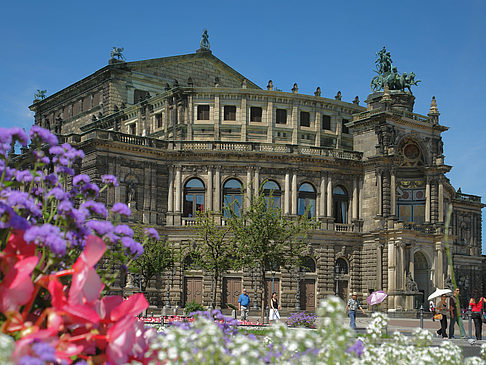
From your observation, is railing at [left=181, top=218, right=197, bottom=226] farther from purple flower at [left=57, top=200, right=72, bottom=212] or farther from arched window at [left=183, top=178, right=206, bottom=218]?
purple flower at [left=57, top=200, right=72, bottom=212]

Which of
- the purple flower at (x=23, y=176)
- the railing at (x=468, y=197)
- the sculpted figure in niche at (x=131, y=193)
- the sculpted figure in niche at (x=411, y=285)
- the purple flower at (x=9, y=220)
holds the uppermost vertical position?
the railing at (x=468, y=197)

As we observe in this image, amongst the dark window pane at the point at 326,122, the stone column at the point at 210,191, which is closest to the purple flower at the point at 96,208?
the stone column at the point at 210,191

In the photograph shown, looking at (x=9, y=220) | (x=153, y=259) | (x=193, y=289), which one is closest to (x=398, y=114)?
(x=193, y=289)

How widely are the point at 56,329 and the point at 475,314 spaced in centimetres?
2478

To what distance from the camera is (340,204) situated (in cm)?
5900

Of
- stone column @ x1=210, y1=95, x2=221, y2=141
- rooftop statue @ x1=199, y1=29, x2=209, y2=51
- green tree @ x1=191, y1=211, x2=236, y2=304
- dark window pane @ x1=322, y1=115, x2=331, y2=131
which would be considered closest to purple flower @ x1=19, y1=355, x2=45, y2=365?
green tree @ x1=191, y1=211, x2=236, y2=304

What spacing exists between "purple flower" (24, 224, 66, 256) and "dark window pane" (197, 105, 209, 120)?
52904 millimetres

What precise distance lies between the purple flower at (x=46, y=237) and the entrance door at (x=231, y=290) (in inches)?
1855

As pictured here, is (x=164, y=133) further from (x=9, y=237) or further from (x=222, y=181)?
(x=9, y=237)

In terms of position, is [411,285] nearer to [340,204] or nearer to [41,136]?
[340,204]

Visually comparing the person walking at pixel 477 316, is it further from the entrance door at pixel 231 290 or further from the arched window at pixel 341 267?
the arched window at pixel 341 267

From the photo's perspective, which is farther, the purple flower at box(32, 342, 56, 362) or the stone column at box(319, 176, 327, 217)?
the stone column at box(319, 176, 327, 217)

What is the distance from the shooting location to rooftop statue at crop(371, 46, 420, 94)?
64.3m

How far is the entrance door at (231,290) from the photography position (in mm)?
53644
